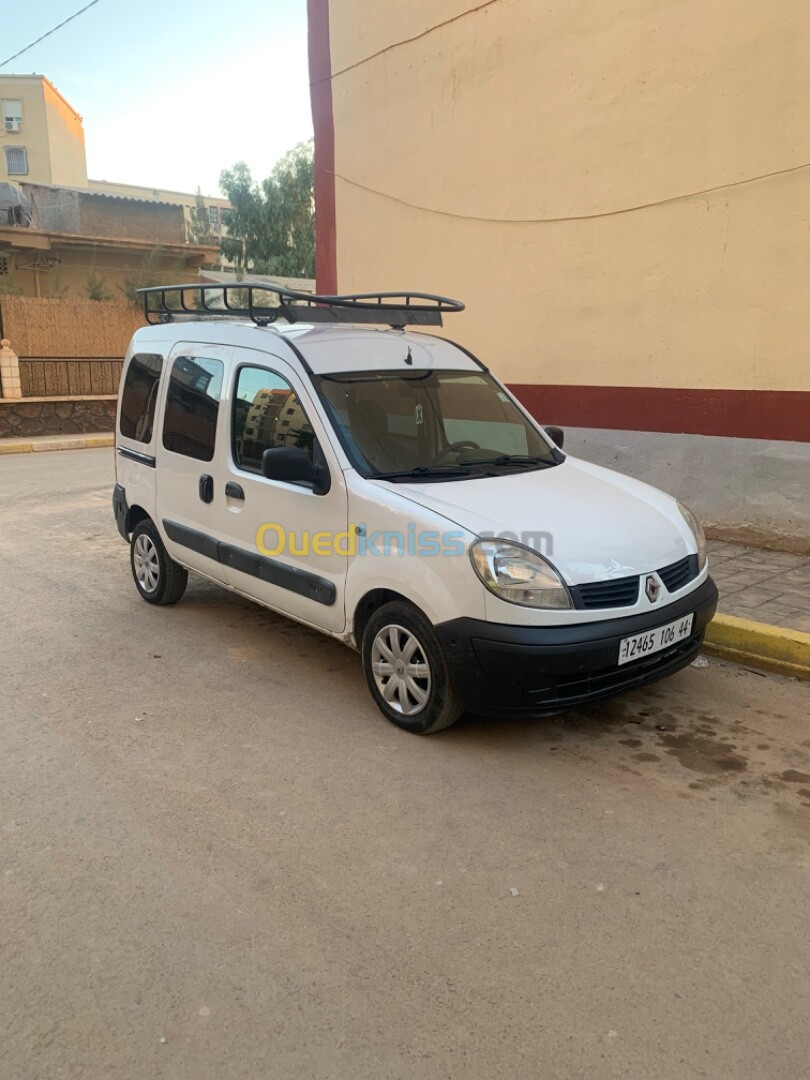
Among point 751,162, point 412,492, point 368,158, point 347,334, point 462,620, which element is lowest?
point 462,620

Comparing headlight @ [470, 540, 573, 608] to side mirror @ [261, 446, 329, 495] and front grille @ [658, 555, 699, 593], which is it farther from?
side mirror @ [261, 446, 329, 495]

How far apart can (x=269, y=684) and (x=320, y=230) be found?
7.65 meters

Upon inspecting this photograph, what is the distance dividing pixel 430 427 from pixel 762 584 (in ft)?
9.21

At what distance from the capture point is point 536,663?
134 inches

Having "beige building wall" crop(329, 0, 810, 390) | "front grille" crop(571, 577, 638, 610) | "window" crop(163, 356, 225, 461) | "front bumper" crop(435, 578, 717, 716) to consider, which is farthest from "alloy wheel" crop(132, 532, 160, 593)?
"beige building wall" crop(329, 0, 810, 390)

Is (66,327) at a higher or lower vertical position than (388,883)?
higher

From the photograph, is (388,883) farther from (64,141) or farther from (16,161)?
(64,141)

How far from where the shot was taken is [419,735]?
3.86 metres

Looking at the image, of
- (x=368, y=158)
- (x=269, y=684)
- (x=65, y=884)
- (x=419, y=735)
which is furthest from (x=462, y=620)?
(x=368, y=158)

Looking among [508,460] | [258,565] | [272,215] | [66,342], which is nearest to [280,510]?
[258,565]

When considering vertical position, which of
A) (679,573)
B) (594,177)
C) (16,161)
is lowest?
(679,573)

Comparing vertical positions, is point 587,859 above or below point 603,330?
below

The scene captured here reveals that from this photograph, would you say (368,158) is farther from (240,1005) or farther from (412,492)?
(240,1005)

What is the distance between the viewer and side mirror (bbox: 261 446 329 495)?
3980mm
